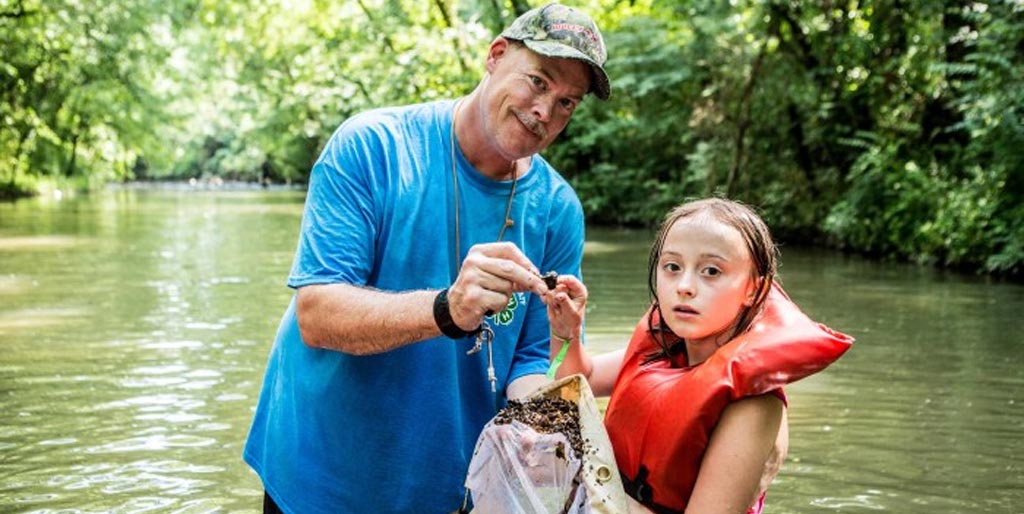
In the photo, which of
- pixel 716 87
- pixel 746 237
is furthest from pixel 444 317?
pixel 716 87

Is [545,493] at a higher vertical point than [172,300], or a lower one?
higher

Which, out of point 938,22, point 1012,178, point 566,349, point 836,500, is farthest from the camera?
point 938,22

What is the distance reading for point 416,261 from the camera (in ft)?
8.97

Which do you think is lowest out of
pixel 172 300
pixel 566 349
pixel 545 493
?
pixel 172 300

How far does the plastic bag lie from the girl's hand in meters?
0.23

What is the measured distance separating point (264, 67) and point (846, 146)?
75.9ft

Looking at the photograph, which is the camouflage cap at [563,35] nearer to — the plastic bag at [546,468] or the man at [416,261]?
the man at [416,261]

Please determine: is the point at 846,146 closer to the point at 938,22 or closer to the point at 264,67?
the point at 938,22

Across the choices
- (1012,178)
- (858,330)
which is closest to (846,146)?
(1012,178)

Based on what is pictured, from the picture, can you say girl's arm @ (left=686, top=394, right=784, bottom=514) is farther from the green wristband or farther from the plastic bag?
the green wristband

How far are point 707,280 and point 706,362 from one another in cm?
18

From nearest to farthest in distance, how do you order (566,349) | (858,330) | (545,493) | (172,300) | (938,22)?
(545,493) → (566,349) → (858,330) → (172,300) → (938,22)

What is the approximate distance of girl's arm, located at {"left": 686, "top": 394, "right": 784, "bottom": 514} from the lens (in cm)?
227

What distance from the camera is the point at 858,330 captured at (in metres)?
12.0
